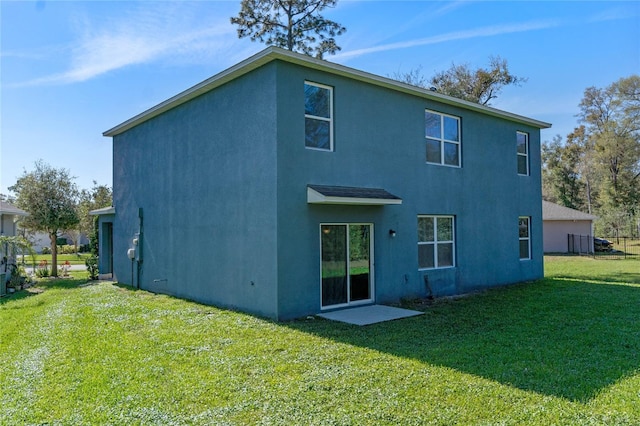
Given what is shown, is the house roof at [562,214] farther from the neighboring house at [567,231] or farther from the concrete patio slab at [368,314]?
the concrete patio slab at [368,314]

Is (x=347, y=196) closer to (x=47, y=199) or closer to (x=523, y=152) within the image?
(x=523, y=152)

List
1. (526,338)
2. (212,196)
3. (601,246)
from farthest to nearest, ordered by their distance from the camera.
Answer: (601,246) < (212,196) < (526,338)

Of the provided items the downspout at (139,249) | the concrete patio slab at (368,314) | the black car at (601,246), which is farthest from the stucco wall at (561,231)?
the downspout at (139,249)

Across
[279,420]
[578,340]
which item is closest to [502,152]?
[578,340]

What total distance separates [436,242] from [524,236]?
5.11m

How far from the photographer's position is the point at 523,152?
15094 mm

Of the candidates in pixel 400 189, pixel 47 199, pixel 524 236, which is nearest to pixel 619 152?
pixel 524 236

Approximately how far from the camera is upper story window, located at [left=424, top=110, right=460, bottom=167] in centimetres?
1184

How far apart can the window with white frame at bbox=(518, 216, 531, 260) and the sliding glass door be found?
7465mm

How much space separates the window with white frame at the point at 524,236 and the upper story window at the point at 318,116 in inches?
352

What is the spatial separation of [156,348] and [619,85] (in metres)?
47.4

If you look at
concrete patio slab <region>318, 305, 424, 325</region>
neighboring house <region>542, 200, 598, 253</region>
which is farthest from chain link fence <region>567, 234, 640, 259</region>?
concrete patio slab <region>318, 305, 424, 325</region>

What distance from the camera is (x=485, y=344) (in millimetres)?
6516

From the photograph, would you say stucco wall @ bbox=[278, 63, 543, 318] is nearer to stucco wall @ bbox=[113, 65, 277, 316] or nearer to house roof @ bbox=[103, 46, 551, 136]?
house roof @ bbox=[103, 46, 551, 136]
